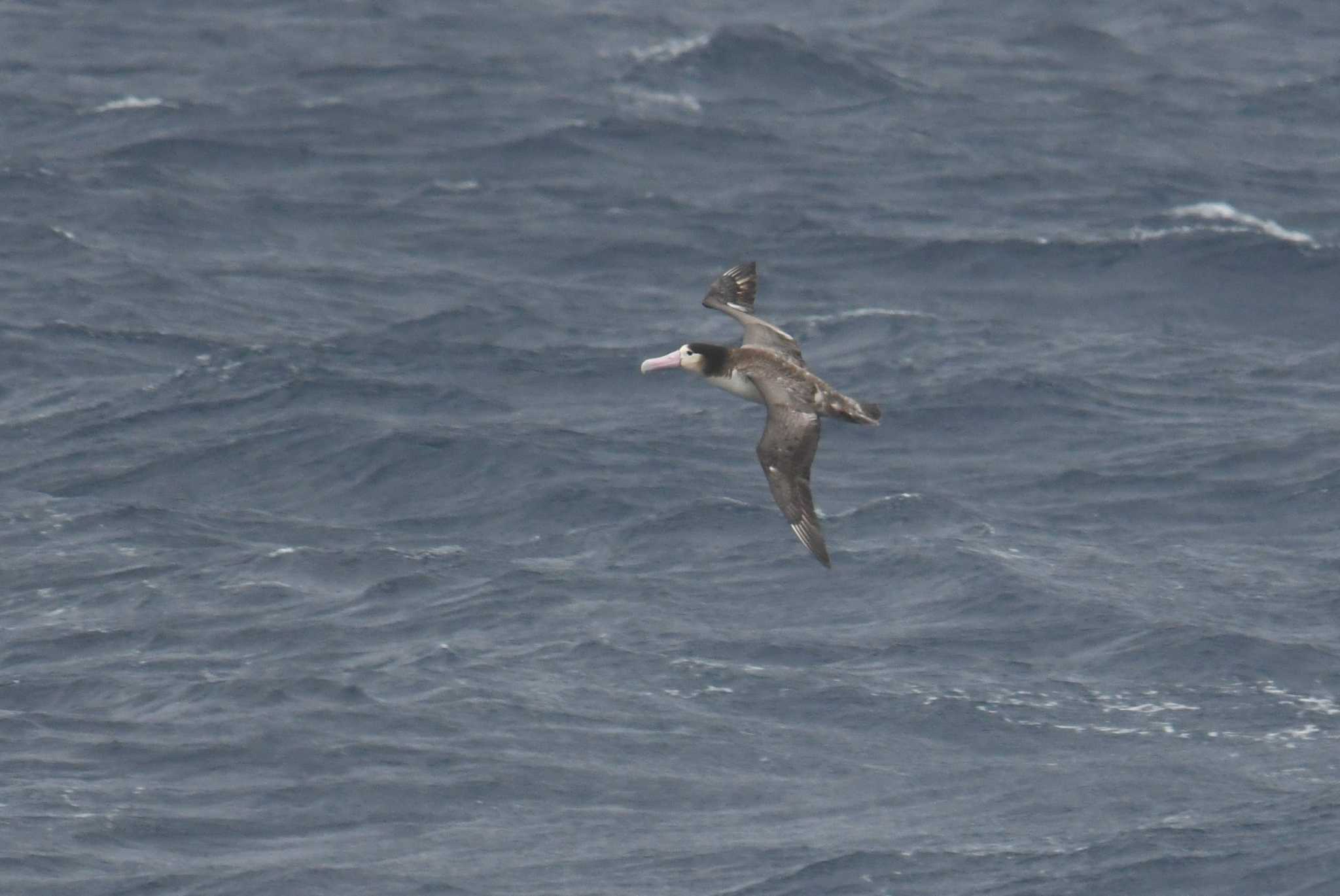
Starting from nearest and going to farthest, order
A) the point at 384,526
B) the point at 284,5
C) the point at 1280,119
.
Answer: the point at 384,526, the point at 1280,119, the point at 284,5

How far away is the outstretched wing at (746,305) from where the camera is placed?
27812 mm

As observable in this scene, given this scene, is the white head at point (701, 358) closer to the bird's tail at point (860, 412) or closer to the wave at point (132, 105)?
the bird's tail at point (860, 412)

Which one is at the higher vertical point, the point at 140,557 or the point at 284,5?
the point at 284,5

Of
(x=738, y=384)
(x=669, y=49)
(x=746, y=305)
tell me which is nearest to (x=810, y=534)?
(x=738, y=384)

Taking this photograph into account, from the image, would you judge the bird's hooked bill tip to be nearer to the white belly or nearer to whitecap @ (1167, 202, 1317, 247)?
the white belly

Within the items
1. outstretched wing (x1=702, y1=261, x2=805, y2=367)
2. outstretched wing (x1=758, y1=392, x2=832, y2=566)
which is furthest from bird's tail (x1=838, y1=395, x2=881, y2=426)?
outstretched wing (x1=702, y1=261, x2=805, y2=367)

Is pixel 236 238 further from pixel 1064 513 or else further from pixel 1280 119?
pixel 1280 119

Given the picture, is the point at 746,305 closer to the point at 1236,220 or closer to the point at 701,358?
the point at 701,358

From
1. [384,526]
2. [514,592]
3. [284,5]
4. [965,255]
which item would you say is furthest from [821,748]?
[284,5]

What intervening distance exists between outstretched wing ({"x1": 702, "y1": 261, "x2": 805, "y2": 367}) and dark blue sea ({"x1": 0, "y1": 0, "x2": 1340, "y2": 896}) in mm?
5422

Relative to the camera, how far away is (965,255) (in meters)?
46.5

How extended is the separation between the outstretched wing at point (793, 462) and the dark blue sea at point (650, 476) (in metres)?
5.09

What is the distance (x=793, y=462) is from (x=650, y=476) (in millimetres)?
12632

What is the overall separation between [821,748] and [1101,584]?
19.1 ft
